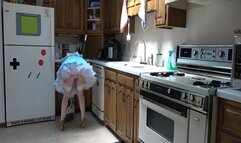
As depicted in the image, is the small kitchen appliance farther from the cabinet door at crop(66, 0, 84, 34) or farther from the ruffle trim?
the cabinet door at crop(66, 0, 84, 34)

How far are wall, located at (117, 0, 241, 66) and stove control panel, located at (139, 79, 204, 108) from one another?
2.37 feet

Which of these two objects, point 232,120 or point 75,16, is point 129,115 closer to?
point 232,120

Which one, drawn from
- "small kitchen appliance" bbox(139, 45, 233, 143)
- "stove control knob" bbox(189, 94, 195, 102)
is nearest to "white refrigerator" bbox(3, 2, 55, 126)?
"small kitchen appliance" bbox(139, 45, 233, 143)

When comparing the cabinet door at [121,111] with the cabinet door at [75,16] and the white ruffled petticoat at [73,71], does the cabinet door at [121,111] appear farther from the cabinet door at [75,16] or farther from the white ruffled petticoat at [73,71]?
the cabinet door at [75,16]

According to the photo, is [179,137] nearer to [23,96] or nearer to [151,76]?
[151,76]

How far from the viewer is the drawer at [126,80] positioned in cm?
220

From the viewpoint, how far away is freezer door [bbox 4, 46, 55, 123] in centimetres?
296

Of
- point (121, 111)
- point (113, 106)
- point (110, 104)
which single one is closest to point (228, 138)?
point (121, 111)

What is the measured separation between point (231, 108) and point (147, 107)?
83 cm

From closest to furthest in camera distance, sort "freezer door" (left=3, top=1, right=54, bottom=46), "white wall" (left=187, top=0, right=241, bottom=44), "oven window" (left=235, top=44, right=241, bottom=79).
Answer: "oven window" (left=235, top=44, right=241, bottom=79) → "white wall" (left=187, top=0, right=241, bottom=44) → "freezer door" (left=3, top=1, right=54, bottom=46)

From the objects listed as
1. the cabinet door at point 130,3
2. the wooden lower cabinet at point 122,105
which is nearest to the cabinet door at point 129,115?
the wooden lower cabinet at point 122,105

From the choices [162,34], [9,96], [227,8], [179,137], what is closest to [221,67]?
[227,8]

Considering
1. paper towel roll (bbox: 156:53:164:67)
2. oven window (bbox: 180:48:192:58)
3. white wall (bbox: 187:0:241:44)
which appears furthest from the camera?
paper towel roll (bbox: 156:53:164:67)

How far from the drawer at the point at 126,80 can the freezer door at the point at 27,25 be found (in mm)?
1361
